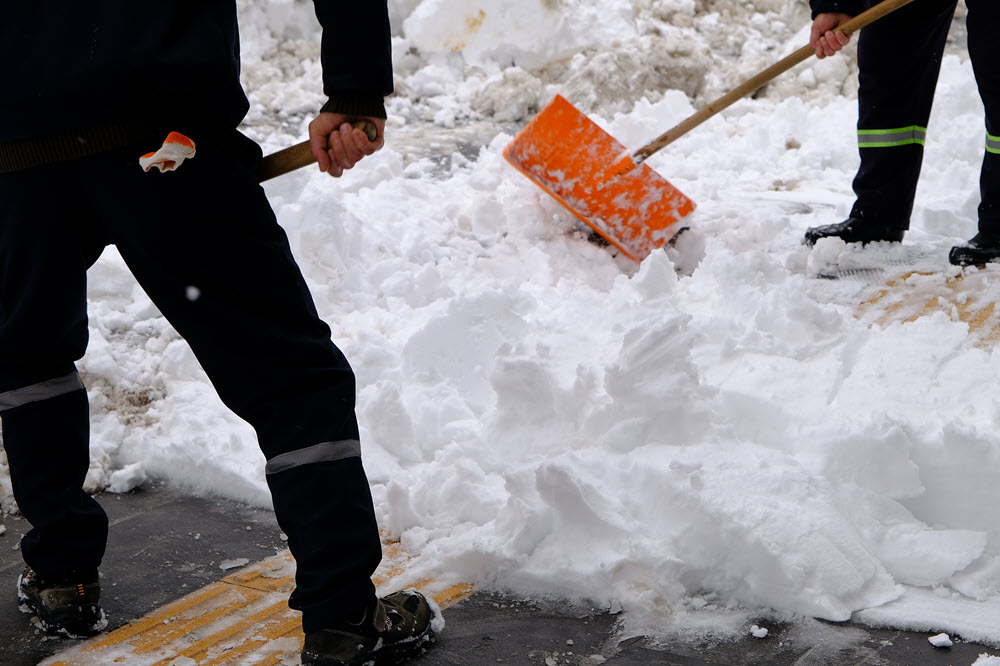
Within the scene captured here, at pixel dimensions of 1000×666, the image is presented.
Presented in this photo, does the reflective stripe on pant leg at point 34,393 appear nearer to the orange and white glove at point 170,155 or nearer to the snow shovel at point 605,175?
the orange and white glove at point 170,155

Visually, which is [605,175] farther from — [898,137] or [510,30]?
[510,30]

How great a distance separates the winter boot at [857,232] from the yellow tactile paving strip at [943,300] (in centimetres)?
30

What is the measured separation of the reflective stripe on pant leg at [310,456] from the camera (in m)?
1.69

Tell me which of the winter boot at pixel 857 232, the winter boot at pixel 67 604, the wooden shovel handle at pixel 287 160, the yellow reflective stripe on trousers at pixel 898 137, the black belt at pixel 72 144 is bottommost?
the winter boot at pixel 67 604

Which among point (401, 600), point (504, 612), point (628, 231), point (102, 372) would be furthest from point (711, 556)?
point (628, 231)

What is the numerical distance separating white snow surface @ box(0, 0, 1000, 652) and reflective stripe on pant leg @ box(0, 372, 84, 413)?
0.71m

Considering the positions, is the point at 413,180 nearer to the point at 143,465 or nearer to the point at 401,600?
the point at 143,465

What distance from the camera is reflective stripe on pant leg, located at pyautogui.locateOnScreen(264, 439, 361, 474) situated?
1690 mm

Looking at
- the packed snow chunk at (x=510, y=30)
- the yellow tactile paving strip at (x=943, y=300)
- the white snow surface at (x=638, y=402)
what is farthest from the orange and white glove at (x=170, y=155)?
the packed snow chunk at (x=510, y=30)

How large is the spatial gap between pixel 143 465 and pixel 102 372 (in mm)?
471

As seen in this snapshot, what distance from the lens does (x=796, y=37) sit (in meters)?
7.36

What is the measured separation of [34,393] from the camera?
185 cm

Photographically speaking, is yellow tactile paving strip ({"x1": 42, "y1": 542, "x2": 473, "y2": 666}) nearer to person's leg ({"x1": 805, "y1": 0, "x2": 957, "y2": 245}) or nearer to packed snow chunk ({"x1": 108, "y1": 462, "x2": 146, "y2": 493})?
packed snow chunk ({"x1": 108, "y1": 462, "x2": 146, "y2": 493})

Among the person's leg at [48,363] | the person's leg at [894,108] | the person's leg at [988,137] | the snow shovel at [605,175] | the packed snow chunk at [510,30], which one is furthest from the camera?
the packed snow chunk at [510,30]
